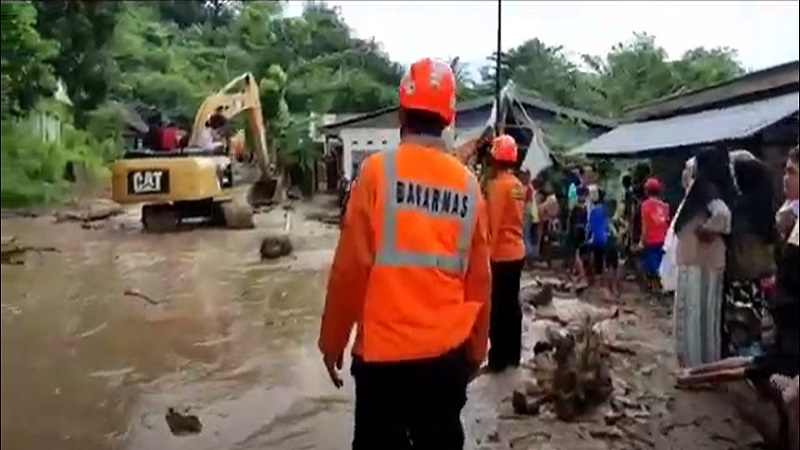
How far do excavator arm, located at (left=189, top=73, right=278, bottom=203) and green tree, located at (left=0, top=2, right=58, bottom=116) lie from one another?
2.71 feet

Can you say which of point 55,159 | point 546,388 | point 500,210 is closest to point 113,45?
point 55,159

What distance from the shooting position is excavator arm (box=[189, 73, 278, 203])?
3.25m

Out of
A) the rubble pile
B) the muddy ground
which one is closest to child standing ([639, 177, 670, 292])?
the muddy ground

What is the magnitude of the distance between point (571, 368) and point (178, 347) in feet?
4.66

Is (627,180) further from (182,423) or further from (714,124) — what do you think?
(182,423)

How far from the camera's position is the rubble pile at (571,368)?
3.75m


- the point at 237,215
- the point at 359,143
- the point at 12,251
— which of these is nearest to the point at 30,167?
the point at 12,251

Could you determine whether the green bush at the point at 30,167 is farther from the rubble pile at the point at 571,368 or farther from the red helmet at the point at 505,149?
the rubble pile at the point at 571,368

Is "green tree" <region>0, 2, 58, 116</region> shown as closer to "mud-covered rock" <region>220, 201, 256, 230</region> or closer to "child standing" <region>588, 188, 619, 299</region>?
"mud-covered rock" <region>220, 201, 256, 230</region>

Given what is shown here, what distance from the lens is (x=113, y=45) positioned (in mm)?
2723

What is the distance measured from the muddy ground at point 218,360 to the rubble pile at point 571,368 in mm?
59

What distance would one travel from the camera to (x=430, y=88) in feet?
7.16

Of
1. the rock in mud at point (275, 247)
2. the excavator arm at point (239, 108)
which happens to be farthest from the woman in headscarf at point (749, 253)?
the rock in mud at point (275, 247)

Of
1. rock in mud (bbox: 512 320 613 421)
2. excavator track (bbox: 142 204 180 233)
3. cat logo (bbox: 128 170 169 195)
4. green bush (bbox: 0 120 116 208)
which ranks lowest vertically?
rock in mud (bbox: 512 320 613 421)
